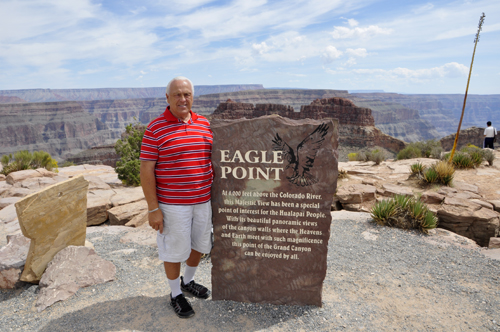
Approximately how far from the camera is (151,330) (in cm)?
309

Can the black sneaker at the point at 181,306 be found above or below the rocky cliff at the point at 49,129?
above

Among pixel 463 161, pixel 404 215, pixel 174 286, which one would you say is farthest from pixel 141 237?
pixel 463 161

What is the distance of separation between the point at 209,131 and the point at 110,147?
234ft

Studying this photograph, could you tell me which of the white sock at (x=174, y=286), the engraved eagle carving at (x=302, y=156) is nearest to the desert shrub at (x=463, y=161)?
the engraved eagle carving at (x=302, y=156)

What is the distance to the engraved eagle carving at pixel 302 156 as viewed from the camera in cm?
318

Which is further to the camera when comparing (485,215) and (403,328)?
(485,215)

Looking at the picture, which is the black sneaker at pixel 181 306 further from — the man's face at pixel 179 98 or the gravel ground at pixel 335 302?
the man's face at pixel 179 98

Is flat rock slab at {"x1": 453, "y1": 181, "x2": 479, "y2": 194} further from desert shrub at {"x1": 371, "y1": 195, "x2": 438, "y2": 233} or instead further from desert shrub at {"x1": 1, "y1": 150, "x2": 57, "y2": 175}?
desert shrub at {"x1": 1, "y1": 150, "x2": 57, "y2": 175}

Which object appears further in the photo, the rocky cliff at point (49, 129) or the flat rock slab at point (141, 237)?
the rocky cliff at point (49, 129)

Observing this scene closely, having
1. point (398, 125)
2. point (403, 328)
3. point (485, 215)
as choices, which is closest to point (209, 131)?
point (403, 328)

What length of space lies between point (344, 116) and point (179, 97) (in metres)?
70.0

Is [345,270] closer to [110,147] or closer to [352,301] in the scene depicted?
[352,301]

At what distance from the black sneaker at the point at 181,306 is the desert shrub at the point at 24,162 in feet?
43.6

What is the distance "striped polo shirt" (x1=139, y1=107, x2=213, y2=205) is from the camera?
2.89 meters
